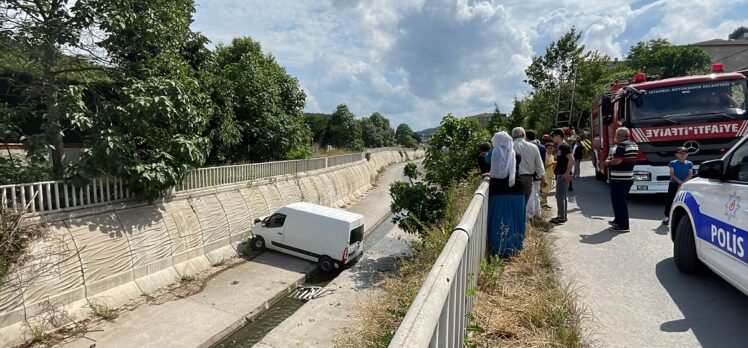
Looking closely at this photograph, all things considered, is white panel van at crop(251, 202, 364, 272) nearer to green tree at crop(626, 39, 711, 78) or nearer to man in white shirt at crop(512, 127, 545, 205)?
man in white shirt at crop(512, 127, 545, 205)

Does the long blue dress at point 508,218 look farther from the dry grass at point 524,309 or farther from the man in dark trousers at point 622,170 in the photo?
the man in dark trousers at point 622,170

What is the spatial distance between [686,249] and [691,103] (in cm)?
544

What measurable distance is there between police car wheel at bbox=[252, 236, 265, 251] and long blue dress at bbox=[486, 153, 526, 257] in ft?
43.1

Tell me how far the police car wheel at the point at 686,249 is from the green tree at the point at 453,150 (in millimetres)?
6298

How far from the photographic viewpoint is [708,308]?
3664 mm

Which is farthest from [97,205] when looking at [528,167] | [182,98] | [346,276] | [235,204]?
[528,167]

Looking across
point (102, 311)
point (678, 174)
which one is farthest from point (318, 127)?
point (678, 174)

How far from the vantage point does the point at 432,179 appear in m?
11.8

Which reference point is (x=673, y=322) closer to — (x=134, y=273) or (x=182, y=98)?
(x=182, y=98)

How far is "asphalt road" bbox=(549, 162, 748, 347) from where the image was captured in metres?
3.25

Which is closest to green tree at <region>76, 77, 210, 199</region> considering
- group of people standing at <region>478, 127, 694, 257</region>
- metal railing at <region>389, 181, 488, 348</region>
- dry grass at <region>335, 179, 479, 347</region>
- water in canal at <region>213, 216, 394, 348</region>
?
water in canal at <region>213, 216, 394, 348</region>

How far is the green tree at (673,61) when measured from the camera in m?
45.9

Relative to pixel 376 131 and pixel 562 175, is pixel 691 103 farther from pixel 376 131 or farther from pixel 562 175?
pixel 376 131

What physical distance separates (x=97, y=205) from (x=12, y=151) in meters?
2.52
